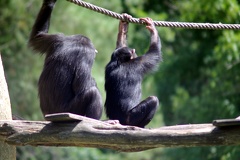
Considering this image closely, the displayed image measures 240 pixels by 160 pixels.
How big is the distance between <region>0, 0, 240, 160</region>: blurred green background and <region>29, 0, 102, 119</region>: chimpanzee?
615 cm

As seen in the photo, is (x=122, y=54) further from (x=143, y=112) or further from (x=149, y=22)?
(x=143, y=112)

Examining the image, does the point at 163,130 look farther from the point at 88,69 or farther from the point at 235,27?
the point at 235,27

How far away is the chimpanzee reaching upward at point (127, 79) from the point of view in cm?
982

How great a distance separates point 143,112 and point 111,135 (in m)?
2.08

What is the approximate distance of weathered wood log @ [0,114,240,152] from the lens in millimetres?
7203

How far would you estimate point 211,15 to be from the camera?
1902cm

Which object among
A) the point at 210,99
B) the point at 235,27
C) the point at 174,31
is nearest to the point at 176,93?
the point at 174,31

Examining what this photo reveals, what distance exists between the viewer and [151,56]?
33.3 ft

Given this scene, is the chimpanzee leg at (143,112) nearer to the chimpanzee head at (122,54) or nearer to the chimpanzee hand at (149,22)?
the chimpanzee head at (122,54)

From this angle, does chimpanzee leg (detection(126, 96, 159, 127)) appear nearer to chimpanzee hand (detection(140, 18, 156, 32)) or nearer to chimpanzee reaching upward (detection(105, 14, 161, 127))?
chimpanzee reaching upward (detection(105, 14, 161, 127))

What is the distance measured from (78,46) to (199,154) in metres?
9.60

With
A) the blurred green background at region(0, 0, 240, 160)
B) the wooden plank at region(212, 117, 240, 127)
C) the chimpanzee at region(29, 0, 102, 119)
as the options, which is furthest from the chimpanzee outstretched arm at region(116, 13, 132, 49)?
the blurred green background at region(0, 0, 240, 160)

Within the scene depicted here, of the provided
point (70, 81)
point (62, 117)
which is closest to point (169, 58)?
point (70, 81)

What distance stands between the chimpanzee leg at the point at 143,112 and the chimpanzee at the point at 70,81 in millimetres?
658
